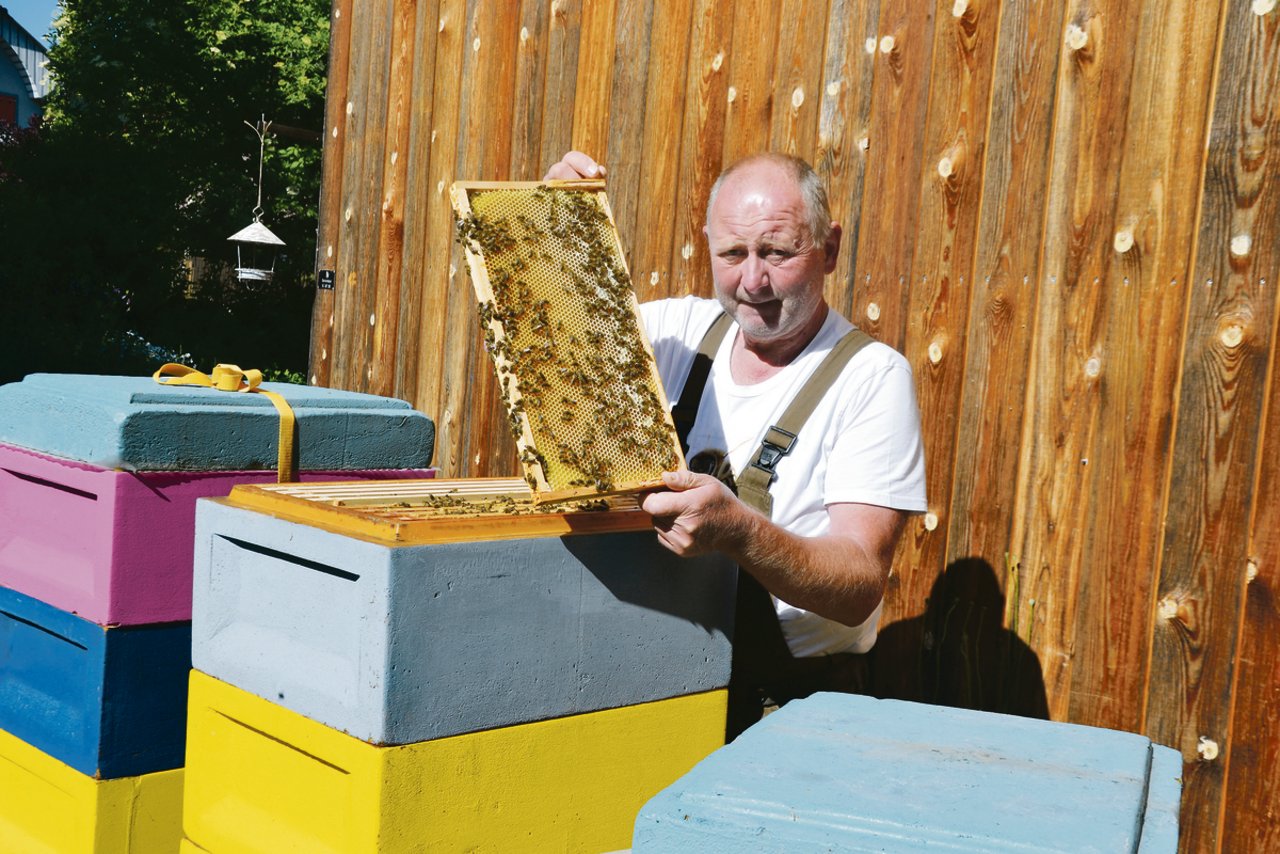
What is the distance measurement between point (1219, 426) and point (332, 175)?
4044 millimetres

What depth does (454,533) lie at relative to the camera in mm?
1582

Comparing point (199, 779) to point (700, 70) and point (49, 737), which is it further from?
point (700, 70)

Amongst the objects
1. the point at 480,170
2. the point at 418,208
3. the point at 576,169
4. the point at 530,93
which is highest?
the point at 530,93

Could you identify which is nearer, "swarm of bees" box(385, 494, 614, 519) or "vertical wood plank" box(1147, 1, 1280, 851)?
"swarm of bees" box(385, 494, 614, 519)

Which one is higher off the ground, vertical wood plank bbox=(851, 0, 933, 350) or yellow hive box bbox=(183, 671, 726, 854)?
vertical wood plank bbox=(851, 0, 933, 350)

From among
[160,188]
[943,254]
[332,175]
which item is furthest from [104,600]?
[160,188]

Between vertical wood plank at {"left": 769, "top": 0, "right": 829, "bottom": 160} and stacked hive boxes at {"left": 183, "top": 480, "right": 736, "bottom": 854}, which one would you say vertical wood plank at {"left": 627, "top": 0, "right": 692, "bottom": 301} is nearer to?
vertical wood plank at {"left": 769, "top": 0, "right": 829, "bottom": 160}

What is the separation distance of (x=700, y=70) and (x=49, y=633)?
2.34 m

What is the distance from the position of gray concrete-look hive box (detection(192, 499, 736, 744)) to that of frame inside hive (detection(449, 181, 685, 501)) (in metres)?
0.11

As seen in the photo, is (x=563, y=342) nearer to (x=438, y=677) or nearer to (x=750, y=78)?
(x=438, y=677)

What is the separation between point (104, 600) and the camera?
1.89 m

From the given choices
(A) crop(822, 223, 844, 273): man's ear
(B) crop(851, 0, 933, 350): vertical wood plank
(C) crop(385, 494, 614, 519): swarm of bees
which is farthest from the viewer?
(B) crop(851, 0, 933, 350): vertical wood plank

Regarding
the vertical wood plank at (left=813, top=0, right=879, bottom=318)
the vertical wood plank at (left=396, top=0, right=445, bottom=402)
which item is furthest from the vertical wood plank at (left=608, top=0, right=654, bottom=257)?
the vertical wood plank at (left=396, top=0, right=445, bottom=402)

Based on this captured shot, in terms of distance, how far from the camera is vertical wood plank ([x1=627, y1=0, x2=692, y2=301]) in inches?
137
